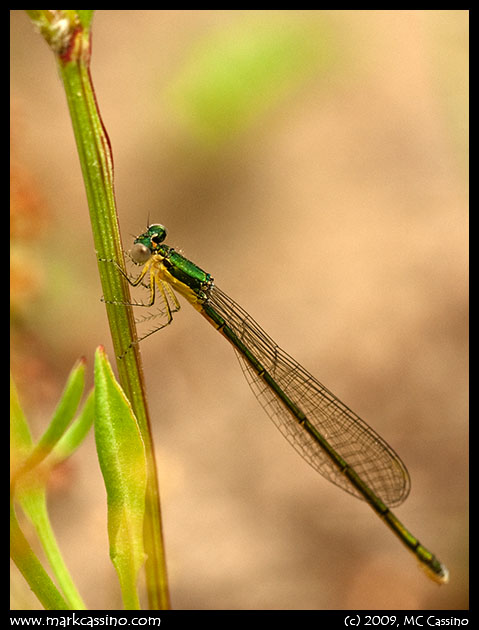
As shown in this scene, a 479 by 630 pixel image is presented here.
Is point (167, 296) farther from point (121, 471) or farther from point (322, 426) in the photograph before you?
point (121, 471)

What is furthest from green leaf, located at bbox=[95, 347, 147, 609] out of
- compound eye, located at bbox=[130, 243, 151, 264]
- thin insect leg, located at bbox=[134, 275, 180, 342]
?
thin insect leg, located at bbox=[134, 275, 180, 342]

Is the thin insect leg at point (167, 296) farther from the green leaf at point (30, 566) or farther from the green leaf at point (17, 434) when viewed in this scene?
the green leaf at point (30, 566)

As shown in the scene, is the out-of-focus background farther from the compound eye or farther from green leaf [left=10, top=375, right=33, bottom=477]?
green leaf [left=10, top=375, right=33, bottom=477]

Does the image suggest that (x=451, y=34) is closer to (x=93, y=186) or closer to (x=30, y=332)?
(x=30, y=332)

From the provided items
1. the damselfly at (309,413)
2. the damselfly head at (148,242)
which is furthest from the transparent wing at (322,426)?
the damselfly head at (148,242)

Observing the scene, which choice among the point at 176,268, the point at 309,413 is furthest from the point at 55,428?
the point at 309,413

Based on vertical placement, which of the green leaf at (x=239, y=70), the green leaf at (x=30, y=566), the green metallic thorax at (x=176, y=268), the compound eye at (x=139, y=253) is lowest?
the green leaf at (x=30, y=566)

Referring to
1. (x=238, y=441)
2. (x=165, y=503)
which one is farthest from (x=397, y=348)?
(x=165, y=503)
